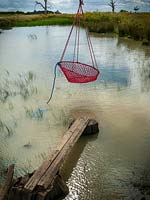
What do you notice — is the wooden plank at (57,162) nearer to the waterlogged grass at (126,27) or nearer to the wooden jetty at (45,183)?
the wooden jetty at (45,183)

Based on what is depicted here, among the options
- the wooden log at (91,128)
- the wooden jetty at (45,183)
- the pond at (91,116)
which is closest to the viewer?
the wooden jetty at (45,183)

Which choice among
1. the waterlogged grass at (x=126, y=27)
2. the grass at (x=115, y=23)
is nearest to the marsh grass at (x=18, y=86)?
the grass at (x=115, y=23)

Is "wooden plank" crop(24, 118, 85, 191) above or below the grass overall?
below

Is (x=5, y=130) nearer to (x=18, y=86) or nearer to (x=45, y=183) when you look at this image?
(x=45, y=183)

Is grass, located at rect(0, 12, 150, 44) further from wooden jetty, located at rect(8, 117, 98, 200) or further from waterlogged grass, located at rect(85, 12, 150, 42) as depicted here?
wooden jetty, located at rect(8, 117, 98, 200)

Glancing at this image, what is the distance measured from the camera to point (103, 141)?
720 cm

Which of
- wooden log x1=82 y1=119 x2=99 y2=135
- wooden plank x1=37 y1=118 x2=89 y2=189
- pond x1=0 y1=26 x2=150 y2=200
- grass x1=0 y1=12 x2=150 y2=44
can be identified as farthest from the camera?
grass x1=0 y1=12 x2=150 y2=44

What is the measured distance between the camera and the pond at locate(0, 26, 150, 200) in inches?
227

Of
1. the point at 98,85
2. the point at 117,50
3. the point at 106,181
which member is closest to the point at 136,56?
the point at 117,50

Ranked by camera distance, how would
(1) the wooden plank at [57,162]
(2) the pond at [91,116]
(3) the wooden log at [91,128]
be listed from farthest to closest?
(3) the wooden log at [91,128], (2) the pond at [91,116], (1) the wooden plank at [57,162]

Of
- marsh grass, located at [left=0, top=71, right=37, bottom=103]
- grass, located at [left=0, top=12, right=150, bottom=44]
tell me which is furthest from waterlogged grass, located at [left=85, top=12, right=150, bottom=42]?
marsh grass, located at [left=0, top=71, right=37, bottom=103]

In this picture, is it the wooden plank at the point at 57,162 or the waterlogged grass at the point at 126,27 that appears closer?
the wooden plank at the point at 57,162

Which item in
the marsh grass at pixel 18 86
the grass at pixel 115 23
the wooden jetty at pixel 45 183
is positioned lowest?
the marsh grass at pixel 18 86

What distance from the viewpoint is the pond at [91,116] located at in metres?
5.78
